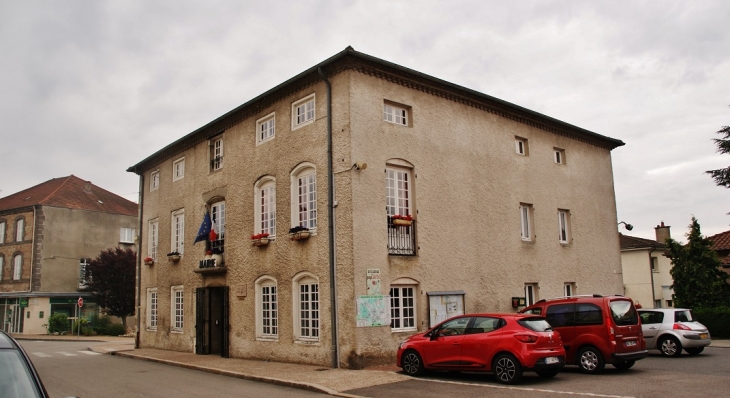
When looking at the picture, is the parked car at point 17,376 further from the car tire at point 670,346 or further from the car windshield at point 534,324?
the car tire at point 670,346

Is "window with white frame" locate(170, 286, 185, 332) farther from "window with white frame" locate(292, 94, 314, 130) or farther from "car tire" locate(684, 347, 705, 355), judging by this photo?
"car tire" locate(684, 347, 705, 355)

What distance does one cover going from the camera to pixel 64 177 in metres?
52.5

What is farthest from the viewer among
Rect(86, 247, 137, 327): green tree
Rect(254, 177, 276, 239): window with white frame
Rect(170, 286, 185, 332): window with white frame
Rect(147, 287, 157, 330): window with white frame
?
Rect(86, 247, 137, 327): green tree

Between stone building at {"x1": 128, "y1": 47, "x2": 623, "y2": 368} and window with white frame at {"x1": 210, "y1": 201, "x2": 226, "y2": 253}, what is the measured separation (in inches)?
2.6

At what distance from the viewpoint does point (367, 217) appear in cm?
1573

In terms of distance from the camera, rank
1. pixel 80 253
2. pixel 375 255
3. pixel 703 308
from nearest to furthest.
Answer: pixel 375 255 → pixel 703 308 → pixel 80 253

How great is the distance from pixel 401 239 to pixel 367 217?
1414 millimetres

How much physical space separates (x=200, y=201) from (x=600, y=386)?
52.0 ft

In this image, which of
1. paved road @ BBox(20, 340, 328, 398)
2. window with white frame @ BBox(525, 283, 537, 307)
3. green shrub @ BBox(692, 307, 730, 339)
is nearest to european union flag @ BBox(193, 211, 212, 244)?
paved road @ BBox(20, 340, 328, 398)

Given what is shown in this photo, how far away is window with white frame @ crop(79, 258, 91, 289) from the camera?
45938 mm

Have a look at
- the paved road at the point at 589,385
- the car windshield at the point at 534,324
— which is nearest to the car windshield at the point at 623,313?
the paved road at the point at 589,385

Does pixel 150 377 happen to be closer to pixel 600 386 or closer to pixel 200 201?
pixel 200 201

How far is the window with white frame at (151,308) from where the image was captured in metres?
25.6

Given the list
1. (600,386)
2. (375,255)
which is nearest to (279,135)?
(375,255)
